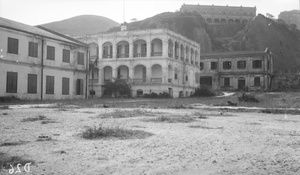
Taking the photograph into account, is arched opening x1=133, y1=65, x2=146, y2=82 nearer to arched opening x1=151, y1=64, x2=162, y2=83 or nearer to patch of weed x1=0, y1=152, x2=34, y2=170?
arched opening x1=151, y1=64, x2=162, y2=83

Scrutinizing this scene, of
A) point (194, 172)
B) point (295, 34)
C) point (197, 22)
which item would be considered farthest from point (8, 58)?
point (295, 34)

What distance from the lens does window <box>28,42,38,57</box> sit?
28.3 meters

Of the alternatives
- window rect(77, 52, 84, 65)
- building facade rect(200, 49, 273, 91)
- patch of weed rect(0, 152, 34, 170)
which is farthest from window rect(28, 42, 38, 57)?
building facade rect(200, 49, 273, 91)

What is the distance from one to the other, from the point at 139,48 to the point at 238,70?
22419mm

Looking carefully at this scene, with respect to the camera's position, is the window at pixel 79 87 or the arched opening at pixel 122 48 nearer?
the window at pixel 79 87

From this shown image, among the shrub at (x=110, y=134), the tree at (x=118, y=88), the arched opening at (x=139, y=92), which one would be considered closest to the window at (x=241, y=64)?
the arched opening at (x=139, y=92)

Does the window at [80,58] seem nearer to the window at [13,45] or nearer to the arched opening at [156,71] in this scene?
the window at [13,45]

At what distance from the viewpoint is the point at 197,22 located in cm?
9225

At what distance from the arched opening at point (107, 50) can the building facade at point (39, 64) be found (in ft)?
26.5

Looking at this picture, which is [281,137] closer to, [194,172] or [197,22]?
[194,172]

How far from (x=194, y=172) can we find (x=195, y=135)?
3129mm

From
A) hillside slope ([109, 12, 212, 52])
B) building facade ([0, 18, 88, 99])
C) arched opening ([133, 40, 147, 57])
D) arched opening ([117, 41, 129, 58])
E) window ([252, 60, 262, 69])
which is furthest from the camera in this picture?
hillside slope ([109, 12, 212, 52])

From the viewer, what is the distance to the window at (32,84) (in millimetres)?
28023

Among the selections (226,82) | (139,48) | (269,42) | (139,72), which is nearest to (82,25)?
(269,42)
